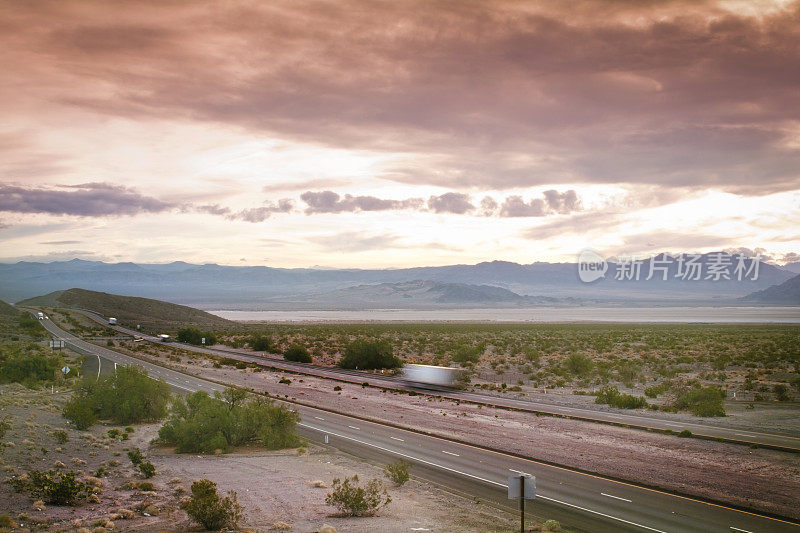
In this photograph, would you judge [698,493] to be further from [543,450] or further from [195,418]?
[195,418]

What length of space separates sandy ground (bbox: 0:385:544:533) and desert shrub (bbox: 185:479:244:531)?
51 centimetres

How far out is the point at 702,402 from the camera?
4269cm

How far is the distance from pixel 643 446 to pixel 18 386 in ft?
150

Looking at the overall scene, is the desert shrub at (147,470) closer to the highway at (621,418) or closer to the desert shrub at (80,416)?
the desert shrub at (80,416)

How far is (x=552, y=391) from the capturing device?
5612cm

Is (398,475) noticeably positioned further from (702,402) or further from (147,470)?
(702,402)

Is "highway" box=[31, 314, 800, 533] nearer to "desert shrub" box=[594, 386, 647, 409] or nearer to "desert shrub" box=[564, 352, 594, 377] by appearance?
"desert shrub" box=[594, 386, 647, 409]

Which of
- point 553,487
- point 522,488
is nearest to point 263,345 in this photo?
point 553,487

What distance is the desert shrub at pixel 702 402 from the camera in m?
40.9

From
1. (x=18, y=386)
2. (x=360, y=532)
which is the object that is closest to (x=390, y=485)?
(x=360, y=532)

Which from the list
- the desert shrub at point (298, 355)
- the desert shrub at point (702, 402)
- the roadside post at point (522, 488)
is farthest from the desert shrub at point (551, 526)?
the desert shrub at point (298, 355)

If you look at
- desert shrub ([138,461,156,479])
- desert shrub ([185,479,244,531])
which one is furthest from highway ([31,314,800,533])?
desert shrub ([138,461,156,479])

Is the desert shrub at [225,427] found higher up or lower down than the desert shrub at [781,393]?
lower down

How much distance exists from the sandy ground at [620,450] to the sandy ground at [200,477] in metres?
8.43
